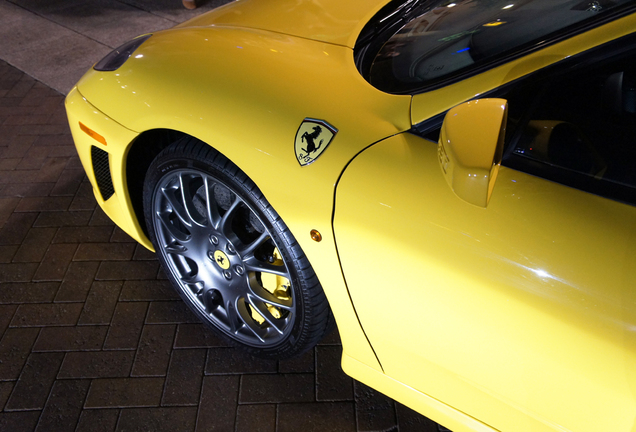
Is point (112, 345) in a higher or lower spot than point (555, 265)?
lower

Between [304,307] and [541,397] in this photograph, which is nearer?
[541,397]

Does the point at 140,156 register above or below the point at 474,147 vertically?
below

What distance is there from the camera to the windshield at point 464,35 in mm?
1223

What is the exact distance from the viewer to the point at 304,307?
156 cm

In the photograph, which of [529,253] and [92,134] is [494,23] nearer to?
[529,253]

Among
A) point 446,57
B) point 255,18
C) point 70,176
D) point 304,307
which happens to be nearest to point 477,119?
point 446,57

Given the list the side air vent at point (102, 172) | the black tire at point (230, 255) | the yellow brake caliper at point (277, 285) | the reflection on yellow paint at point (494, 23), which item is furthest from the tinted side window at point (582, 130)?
the side air vent at point (102, 172)

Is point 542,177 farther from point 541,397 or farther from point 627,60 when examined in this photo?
point 541,397

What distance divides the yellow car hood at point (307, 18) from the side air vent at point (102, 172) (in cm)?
65

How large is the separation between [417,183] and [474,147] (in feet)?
0.78

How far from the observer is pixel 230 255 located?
5.69ft

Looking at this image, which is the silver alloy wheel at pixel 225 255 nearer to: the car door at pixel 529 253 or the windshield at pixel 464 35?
the car door at pixel 529 253

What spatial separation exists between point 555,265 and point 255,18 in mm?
1436

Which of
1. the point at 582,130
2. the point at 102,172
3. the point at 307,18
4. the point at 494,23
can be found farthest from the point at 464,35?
the point at 102,172
